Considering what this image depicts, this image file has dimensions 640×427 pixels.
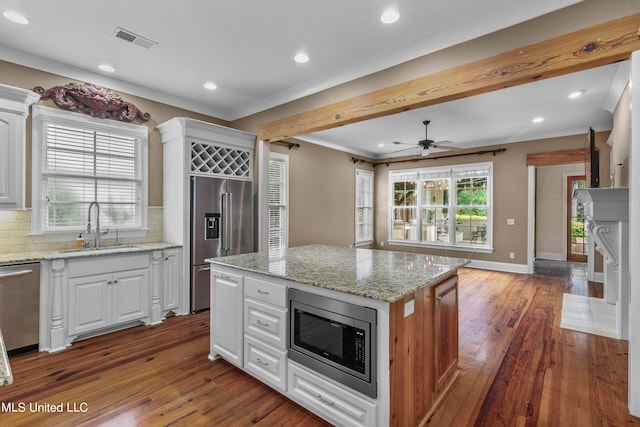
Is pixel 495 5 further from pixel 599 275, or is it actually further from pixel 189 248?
pixel 599 275

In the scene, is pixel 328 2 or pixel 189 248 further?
pixel 189 248

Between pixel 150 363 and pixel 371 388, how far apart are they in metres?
2.07

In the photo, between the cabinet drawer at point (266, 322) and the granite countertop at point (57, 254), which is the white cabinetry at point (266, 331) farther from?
the granite countertop at point (57, 254)

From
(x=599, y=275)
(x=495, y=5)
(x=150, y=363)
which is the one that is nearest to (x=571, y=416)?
(x=495, y=5)

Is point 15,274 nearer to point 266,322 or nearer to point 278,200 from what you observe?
point 266,322

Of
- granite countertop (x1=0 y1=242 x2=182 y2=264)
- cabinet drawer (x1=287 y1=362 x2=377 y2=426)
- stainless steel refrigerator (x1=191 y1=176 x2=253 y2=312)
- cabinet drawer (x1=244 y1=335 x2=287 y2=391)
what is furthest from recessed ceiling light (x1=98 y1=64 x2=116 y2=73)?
cabinet drawer (x1=287 y1=362 x2=377 y2=426)

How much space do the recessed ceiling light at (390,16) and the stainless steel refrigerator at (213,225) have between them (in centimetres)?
270

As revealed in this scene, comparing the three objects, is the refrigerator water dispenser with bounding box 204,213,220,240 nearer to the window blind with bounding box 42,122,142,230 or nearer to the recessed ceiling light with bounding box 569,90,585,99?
the window blind with bounding box 42,122,142,230

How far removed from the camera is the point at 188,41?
2.96 meters

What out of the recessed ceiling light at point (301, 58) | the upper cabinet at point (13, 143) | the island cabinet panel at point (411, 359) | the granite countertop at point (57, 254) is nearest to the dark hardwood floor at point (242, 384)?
the island cabinet panel at point (411, 359)

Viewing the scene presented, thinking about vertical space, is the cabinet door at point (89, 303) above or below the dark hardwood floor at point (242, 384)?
above

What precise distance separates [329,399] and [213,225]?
9.30 feet

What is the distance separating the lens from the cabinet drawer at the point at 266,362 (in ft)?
7.09

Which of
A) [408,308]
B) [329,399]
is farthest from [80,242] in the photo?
[408,308]
